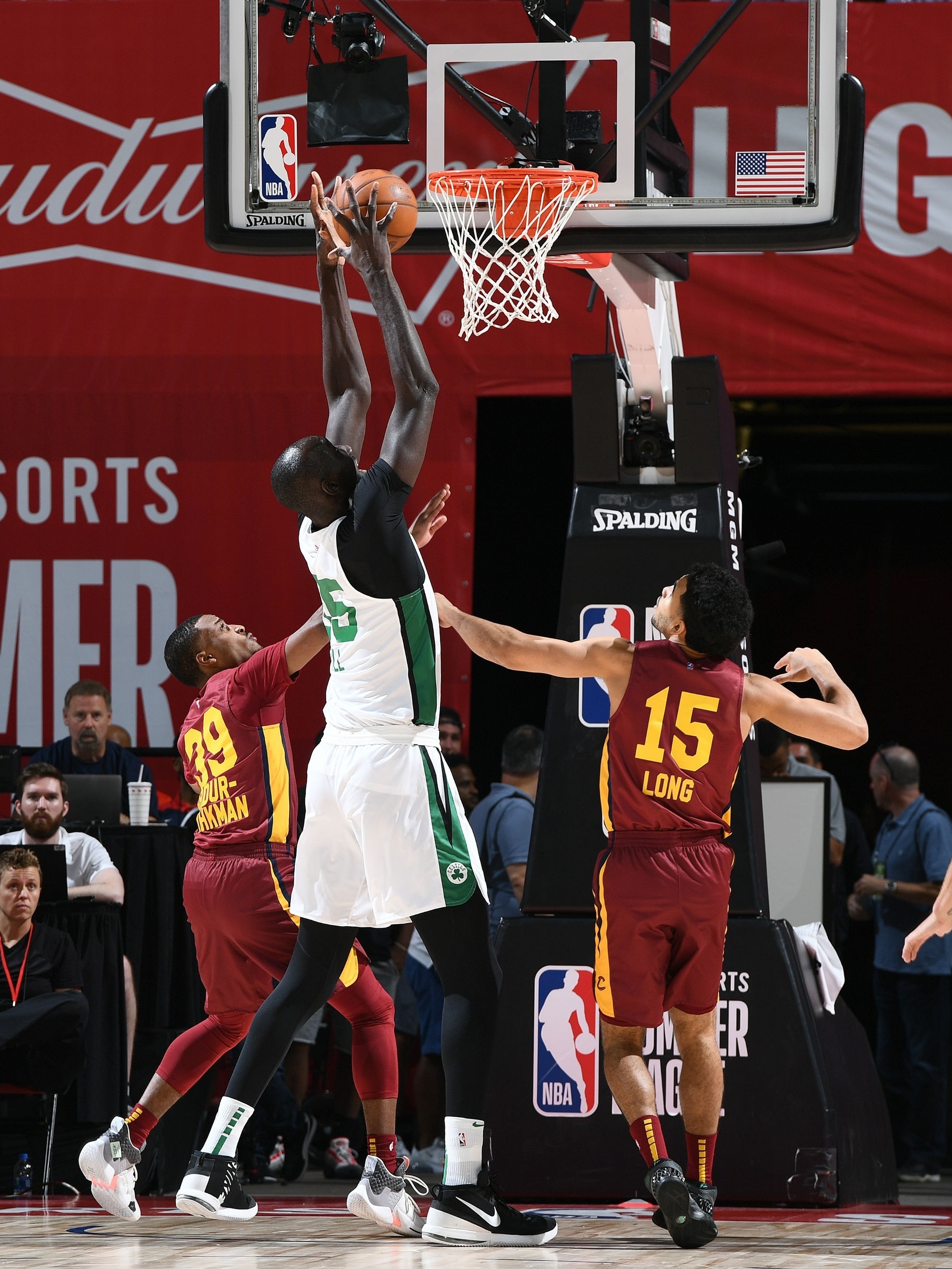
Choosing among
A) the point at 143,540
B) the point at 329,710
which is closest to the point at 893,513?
the point at 143,540

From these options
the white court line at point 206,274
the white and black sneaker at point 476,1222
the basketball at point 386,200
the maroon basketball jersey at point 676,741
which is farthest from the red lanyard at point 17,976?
the white court line at point 206,274

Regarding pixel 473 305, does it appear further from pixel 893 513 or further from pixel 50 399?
pixel 893 513

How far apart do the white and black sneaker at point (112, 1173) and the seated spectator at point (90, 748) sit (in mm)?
3842

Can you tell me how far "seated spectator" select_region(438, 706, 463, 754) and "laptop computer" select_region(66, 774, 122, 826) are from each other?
1861mm

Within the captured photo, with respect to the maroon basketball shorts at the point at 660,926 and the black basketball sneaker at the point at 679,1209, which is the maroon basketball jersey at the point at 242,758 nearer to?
the maroon basketball shorts at the point at 660,926

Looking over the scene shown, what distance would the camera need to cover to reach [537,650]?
17.2 feet

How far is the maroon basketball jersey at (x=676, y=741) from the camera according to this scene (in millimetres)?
5348

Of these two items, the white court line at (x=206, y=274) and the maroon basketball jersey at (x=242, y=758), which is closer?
the maroon basketball jersey at (x=242, y=758)

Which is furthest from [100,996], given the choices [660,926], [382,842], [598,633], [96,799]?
[660,926]

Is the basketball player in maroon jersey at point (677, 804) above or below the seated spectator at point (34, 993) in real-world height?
above

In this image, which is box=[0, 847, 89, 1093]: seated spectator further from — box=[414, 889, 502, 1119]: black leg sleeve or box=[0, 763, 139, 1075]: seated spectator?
box=[414, 889, 502, 1119]: black leg sleeve

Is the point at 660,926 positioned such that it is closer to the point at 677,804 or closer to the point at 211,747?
the point at 677,804

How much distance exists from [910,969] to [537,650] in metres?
4.96

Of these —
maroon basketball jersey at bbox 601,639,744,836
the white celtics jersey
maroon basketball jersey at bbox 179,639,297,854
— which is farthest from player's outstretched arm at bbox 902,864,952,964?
maroon basketball jersey at bbox 179,639,297,854
